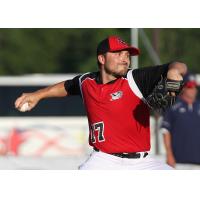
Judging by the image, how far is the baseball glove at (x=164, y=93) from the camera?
640cm

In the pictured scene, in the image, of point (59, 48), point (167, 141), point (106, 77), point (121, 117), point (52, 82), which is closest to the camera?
point (121, 117)

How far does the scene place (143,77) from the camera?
702 centimetres

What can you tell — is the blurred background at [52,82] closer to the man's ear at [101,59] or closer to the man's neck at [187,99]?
the man's neck at [187,99]

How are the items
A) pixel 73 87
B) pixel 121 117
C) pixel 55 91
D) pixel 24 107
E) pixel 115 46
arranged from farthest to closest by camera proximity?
pixel 55 91 → pixel 73 87 → pixel 24 107 → pixel 115 46 → pixel 121 117

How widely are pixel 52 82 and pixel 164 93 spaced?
13.6 m

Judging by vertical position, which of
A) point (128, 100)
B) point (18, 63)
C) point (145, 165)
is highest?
point (128, 100)

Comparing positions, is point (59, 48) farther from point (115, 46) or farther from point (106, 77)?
point (115, 46)

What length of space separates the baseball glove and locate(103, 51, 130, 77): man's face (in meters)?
0.58

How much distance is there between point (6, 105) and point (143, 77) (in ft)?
46.9

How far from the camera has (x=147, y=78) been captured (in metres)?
7.00

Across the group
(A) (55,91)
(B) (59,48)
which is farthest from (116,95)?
(B) (59,48)

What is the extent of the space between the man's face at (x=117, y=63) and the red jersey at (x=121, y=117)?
6cm
